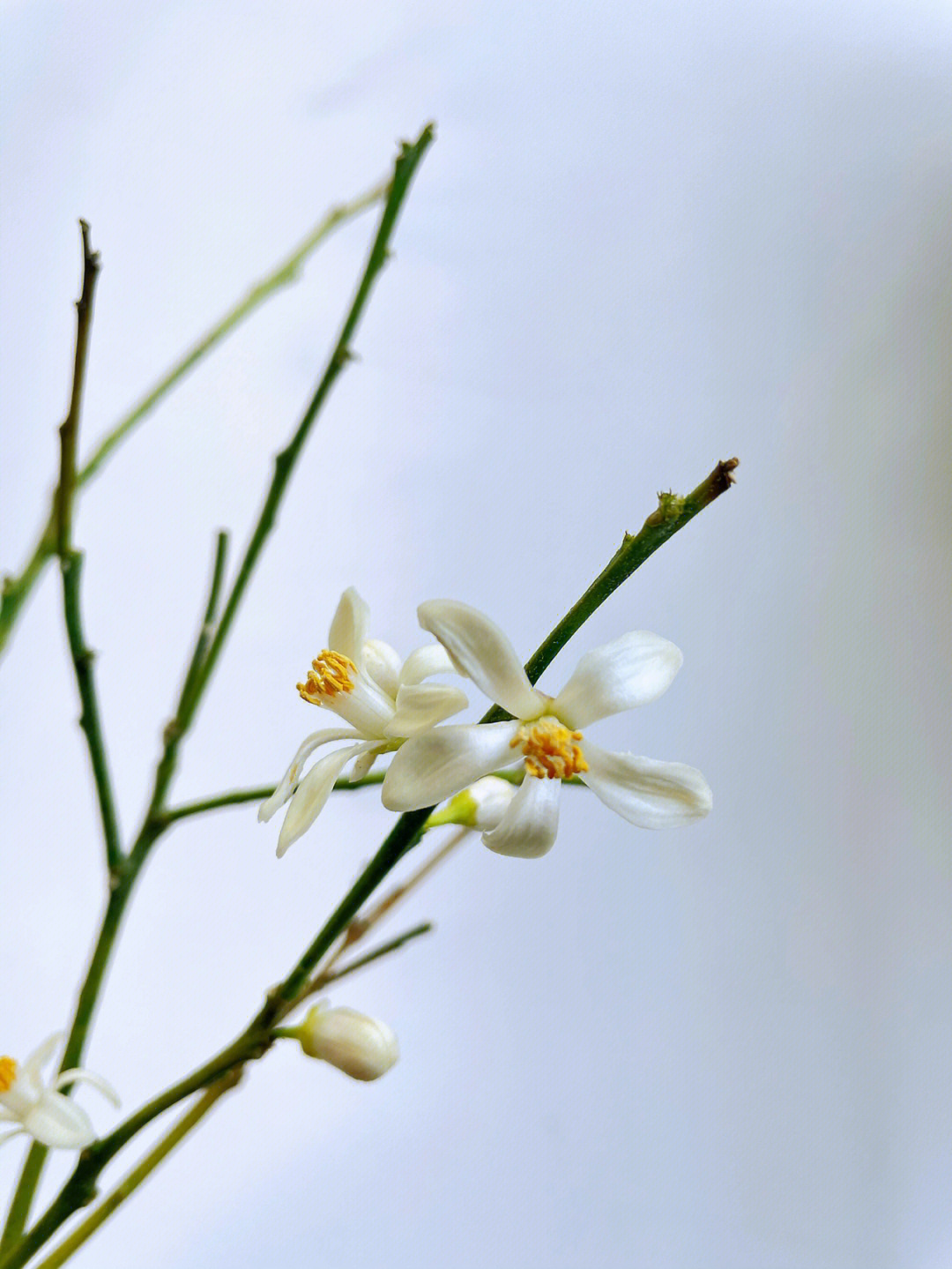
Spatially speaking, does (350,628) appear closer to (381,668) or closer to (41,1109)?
(381,668)

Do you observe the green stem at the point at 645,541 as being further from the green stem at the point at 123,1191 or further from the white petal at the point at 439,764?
the green stem at the point at 123,1191

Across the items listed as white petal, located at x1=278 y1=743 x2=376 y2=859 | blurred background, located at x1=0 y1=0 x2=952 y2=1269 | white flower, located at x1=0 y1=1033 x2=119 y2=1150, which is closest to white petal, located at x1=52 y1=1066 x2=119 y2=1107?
white flower, located at x1=0 y1=1033 x2=119 y2=1150

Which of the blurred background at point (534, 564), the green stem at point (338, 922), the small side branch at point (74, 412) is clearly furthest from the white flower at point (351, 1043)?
the blurred background at point (534, 564)

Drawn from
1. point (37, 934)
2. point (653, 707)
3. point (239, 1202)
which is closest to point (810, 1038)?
point (653, 707)

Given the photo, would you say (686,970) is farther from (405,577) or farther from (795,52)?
(795,52)

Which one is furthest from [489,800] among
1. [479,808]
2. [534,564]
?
[534,564]
